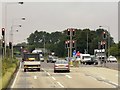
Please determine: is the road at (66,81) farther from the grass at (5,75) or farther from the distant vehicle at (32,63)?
the distant vehicle at (32,63)

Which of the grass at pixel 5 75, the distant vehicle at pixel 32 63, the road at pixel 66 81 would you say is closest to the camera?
the grass at pixel 5 75

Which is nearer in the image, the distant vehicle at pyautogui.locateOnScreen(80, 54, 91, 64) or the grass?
the grass

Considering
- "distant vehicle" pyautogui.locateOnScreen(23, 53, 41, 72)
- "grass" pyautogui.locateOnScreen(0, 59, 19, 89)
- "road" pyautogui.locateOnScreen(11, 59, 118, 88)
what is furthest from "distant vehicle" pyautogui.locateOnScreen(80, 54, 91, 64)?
"road" pyautogui.locateOnScreen(11, 59, 118, 88)

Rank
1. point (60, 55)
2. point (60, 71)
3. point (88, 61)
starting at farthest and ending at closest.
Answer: point (60, 55), point (88, 61), point (60, 71)

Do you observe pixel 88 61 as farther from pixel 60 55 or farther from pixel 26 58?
pixel 60 55

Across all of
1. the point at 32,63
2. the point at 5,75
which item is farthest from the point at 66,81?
the point at 32,63

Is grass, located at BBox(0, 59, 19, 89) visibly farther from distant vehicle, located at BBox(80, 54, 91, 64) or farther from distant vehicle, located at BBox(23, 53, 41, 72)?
distant vehicle, located at BBox(80, 54, 91, 64)

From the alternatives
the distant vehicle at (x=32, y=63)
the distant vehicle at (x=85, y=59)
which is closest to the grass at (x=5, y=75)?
the distant vehicle at (x=32, y=63)

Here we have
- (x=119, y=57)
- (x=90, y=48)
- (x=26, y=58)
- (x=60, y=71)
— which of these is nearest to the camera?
(x=60, y=71)

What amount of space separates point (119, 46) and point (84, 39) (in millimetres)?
41077

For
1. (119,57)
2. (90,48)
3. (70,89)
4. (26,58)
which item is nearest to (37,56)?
(26,58)

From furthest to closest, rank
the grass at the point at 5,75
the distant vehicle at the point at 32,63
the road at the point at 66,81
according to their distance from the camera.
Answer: the distant vehicle at the point at 32,63
the road at the point at 66,81
the grass at the point at 5,75

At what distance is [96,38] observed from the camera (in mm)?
159500

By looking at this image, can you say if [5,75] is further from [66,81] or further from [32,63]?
[32,63]
